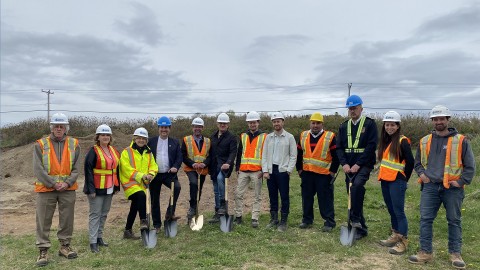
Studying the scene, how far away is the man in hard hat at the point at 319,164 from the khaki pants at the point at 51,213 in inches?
161

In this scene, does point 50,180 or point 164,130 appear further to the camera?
point 164,130

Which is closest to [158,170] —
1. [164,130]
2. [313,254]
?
[164,130]

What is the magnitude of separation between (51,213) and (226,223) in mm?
3022

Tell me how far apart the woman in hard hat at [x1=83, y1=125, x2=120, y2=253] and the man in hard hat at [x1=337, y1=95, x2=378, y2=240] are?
394cm

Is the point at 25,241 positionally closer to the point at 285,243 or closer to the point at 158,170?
the point at 158,170

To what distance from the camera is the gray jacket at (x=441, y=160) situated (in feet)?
17.1

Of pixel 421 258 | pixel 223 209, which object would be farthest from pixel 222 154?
pixel 421 258

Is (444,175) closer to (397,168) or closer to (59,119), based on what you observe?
(397,168)

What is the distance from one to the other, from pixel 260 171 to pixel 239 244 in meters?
1.60

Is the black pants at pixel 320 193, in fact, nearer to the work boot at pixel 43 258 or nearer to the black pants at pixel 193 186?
the black pants at pixel 193 186

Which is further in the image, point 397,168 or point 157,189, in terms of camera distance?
point 157,189

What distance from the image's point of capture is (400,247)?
20.0 ft

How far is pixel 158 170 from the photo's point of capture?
7242 millimetres

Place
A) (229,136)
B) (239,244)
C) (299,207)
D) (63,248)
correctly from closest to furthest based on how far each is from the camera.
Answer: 1. (63,248)
2. (239,244)
3. (229,136)
4. (299,207)
